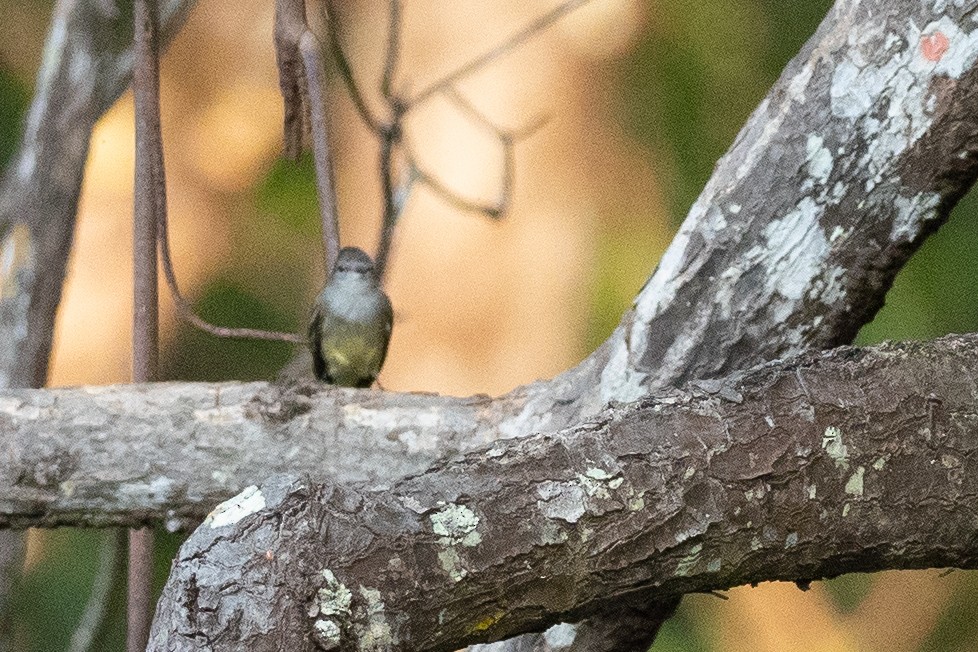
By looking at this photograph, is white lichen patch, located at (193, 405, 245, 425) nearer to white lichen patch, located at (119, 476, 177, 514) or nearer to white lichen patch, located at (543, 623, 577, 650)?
white lichen patch, located at (119, 476, 177, 514)

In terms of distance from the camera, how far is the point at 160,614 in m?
1.09

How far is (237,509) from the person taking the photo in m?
1.11

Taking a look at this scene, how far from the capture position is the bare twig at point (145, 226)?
65.8 inches

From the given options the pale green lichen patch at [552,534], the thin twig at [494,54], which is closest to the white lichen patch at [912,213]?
the pale green lichen patch at [552,534]

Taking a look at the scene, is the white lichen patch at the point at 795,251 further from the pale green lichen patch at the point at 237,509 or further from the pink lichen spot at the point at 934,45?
the pale green lichen patch at the point at 237,509

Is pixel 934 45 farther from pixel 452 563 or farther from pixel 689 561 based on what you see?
pixel 452 563

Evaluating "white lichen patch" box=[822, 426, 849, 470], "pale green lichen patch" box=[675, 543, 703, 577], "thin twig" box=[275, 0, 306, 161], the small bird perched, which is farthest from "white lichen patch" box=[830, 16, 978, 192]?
the small bird perched

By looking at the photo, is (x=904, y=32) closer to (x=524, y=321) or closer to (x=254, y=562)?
(x=254, y=562)

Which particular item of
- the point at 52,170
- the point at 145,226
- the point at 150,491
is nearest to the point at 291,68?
the point at 145,226

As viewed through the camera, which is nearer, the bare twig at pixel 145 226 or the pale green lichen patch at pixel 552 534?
the pale green lichen patch at pixel 552 534

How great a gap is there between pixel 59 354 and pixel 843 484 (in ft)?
10.2

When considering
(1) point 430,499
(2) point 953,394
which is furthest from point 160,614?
(2) point 953,394

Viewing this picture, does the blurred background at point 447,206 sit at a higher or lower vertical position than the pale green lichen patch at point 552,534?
higher

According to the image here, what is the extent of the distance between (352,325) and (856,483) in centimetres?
130
